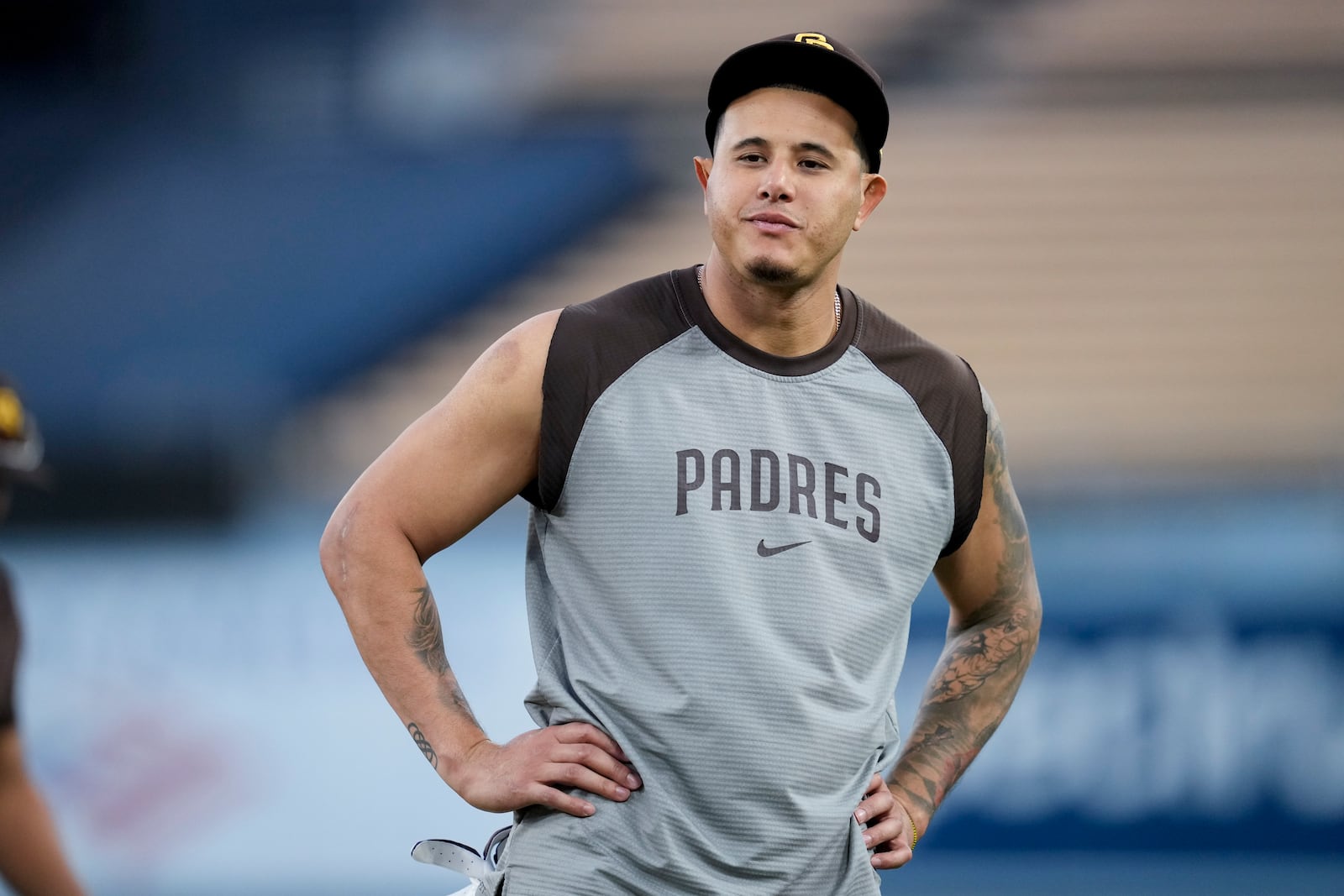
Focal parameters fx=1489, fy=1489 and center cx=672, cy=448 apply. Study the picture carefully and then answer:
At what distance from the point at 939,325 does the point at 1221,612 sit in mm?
1574

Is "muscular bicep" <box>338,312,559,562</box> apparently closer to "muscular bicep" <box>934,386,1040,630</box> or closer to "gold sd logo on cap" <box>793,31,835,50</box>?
"gold sd logo on cap" <box>793,31,835,50</box>

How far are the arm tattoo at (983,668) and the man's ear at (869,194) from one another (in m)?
0.35

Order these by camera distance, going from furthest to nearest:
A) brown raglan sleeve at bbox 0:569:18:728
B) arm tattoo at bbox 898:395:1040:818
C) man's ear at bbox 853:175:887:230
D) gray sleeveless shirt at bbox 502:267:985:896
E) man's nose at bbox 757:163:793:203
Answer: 1. brown raglan sleeve at bbox 0:569:18:728
2. arm tattoo at bbox 898:395:1040:818
3. man's ear at bbox 853:175:887:230
4. man's nose at bbox 757:163:793:203
5. gray sleeveless shirt at bbox 502:267:985:896

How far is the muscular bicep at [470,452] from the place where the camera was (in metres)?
1.73

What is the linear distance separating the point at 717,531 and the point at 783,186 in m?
0.42

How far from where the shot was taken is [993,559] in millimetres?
2021

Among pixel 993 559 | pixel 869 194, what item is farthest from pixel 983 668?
pixel 869 194

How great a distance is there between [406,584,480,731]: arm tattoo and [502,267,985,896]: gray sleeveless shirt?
0.37ft

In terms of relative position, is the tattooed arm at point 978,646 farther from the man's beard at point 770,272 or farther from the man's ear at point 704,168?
the man's ear at point 704,168

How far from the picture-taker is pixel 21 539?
5254 millimetres

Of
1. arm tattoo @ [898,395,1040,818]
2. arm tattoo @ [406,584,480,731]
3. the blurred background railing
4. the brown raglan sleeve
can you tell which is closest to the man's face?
arm tattoo @ [898,395,1040,818]

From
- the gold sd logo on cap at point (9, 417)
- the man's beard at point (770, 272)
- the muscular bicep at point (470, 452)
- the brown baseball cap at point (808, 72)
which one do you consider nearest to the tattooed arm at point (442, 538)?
the muscular bicep at point (470, 452)

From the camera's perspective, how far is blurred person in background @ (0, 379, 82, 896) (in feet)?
12.5

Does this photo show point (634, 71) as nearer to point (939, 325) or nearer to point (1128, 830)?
point (939, 325)
